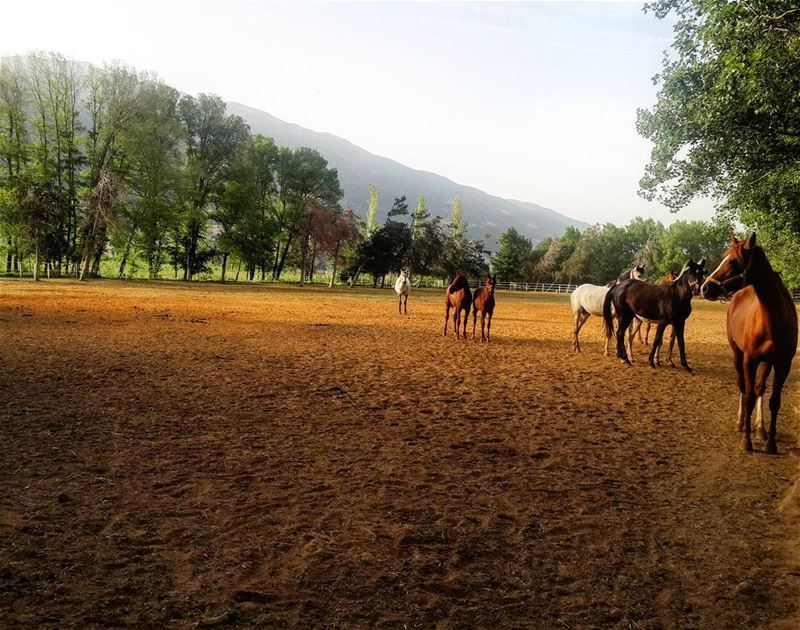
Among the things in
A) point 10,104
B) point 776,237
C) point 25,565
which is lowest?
point 25,565

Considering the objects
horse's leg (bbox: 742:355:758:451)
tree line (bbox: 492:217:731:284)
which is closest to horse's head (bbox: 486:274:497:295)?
horse's leg (bbox: 742:355:758:451)

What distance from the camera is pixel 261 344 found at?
11.1 m

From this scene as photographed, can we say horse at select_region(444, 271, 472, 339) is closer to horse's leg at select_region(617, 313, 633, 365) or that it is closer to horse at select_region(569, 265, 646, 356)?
horse at select_region(569, 265, 646, 356)

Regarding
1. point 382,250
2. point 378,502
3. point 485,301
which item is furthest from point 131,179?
point 378,502

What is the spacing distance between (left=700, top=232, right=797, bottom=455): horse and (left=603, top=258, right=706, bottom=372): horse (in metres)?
4.49

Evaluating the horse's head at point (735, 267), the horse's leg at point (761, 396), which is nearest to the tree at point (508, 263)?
the horse's leg at point (761, 396)

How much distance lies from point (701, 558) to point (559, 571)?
106 cm

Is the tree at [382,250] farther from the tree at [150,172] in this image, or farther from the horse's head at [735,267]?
the horse's head at [735,267]

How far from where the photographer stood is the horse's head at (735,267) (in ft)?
17.7

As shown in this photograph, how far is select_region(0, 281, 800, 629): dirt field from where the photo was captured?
262 centimetres

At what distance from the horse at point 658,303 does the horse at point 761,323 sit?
4486mm

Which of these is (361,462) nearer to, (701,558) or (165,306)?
(701,558)

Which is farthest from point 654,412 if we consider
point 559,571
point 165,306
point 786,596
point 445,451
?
point 165,306

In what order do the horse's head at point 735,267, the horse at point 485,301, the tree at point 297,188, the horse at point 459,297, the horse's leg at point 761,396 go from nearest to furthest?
1. the horse's head at point 735,267
2. the horse's leg at point 761,396
3. the horse at point 485,301
4. the horse at point 459,297
5. the tree at point 297,188
